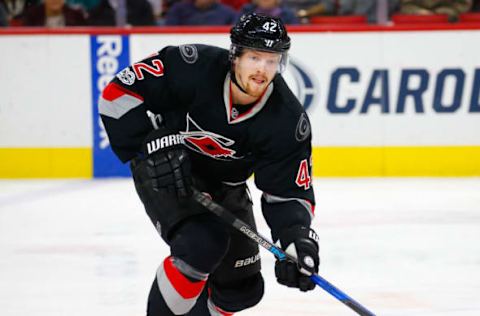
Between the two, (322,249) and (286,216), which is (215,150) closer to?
(286,216)

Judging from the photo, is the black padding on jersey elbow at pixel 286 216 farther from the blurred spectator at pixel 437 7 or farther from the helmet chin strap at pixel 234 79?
the blurred spectator at pixel 437 7

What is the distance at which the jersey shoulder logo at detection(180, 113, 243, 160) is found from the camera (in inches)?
122

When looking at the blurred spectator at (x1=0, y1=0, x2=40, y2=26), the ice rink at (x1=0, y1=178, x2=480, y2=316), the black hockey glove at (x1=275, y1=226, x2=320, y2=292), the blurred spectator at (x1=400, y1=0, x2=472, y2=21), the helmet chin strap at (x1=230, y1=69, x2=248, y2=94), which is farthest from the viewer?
the blurred spectator at (x1=0, y1=0, x2=40, y2=26)

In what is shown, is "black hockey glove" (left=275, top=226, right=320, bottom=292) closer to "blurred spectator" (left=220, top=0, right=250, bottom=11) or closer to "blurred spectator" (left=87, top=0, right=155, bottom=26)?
"blurred spectator" (left=87, top=0, right=155, bottom=26)

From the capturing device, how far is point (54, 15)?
709 cm

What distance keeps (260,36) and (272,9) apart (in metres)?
4.10

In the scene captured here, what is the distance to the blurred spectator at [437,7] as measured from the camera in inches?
278

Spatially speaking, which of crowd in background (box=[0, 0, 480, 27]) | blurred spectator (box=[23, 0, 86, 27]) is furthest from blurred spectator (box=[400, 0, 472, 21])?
blurred spectator (box=[23, 0, 86, 27])

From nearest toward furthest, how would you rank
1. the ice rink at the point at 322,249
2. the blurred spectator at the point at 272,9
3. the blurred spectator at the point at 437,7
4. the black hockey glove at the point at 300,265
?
the black hockey glove at the point at 300,265 → the ice rink at the point at 322,249 → the blurred spectator at the point at 272,9 → the blurred spectator at the point at 437,7

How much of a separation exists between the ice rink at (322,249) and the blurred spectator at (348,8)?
46.7 inches

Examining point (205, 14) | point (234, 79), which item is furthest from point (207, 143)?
point (205, 14)

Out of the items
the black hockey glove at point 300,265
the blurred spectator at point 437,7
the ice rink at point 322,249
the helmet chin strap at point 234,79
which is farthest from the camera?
the blurred spectator at point 437,7

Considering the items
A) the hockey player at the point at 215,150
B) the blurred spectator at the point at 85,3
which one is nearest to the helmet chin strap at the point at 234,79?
the hockey player at the point at 215,150

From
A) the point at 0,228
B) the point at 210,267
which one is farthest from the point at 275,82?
the point at 0,228
